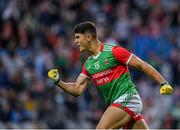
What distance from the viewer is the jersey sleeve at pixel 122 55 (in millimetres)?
11523

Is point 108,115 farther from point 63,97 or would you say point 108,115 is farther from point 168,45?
point 168,45

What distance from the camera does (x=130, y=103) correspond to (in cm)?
1173

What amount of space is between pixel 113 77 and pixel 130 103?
0.43 m

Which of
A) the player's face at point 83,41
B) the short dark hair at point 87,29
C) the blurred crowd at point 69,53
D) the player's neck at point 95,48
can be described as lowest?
the blurred crowd at point 69,53

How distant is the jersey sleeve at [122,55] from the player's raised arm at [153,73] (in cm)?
5

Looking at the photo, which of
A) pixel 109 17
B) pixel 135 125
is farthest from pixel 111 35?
pixel 135 125

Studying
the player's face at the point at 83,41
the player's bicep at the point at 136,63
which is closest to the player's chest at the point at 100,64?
the player's face at the point at 83,41

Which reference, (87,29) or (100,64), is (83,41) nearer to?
(87,29)

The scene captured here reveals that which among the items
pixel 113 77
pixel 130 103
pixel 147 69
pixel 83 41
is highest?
pixel 83 41

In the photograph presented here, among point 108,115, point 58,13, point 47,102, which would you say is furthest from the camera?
point 58,13

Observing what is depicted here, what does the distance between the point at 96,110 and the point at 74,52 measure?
1690 mm

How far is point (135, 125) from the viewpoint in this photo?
11.9m

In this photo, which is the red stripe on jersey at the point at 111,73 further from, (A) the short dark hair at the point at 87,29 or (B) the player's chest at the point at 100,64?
(A) the short dark hair at the point at 87,29

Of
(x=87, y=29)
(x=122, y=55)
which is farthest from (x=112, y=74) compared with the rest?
(x=87, y=29)
